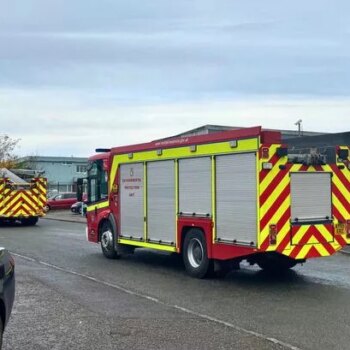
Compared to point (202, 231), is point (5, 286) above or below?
below

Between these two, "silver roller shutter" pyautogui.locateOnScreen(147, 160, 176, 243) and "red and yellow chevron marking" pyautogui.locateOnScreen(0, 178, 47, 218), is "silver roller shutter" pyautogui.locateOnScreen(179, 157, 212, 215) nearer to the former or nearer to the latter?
"silver roller shutter" pyautogui.locateOnScreen(147, 160, 176, 243)

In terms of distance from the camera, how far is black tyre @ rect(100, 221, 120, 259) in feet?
44.7

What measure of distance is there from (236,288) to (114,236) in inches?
175

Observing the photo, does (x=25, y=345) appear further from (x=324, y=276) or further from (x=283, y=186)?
(x=324, y=276)

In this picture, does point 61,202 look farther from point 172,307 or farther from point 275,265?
point 172,307

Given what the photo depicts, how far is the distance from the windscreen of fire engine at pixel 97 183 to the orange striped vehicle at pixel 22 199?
1222 centimetres

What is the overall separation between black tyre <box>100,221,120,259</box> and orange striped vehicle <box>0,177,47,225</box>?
13.3 m

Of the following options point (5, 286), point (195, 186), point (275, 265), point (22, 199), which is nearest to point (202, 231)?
point (195, 186)

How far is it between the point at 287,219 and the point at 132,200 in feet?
13.9

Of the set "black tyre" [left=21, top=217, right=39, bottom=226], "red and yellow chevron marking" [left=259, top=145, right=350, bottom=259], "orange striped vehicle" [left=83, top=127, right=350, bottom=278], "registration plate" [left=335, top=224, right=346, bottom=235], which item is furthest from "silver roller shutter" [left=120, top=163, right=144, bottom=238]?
"black tyre" [left=21, top=217, right=39, bottom=226]

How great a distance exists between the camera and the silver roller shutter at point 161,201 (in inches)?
452

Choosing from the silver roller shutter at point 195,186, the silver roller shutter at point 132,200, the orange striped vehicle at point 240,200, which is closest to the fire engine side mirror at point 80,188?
the silver roller shutter at point 132,200

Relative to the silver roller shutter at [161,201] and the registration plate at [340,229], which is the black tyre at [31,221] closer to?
the silver roller shutter at [161,201]

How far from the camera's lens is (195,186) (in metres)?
10.8
